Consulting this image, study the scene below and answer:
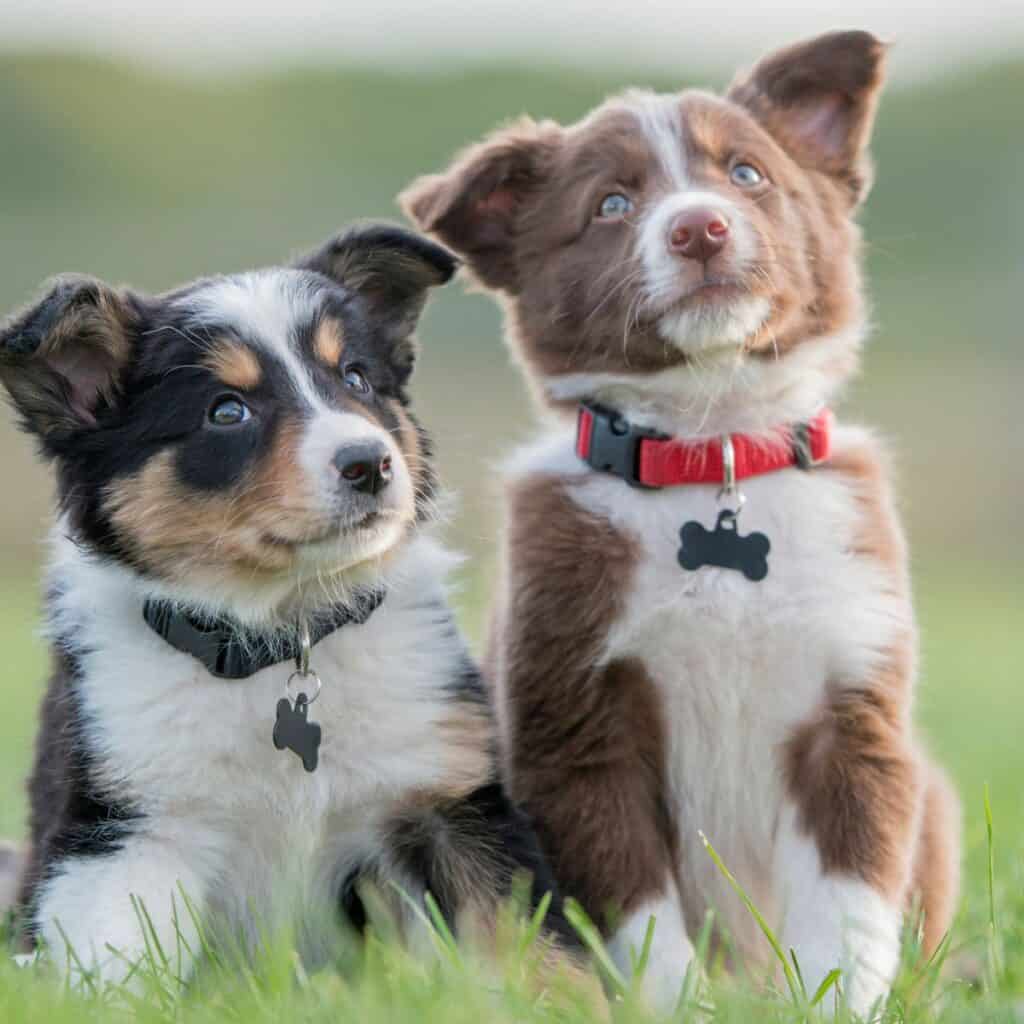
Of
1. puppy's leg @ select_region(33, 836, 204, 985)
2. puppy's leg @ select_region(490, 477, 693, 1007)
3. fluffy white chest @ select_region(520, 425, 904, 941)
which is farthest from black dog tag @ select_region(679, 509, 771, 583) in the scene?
puppy's leg @ select_region(33, 836, 204, 985)

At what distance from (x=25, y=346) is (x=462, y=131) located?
35298 mm

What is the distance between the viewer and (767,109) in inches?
180

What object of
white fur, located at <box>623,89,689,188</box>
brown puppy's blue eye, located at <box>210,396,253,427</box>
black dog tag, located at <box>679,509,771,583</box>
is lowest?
black dog tag, located at <box>679,509,771,583</box>

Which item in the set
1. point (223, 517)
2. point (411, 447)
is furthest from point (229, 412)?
point (411, 447)

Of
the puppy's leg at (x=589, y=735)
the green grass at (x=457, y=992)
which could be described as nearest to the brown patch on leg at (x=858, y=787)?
the green grass at (x=457, y=992)

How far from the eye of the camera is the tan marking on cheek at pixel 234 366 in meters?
3.81

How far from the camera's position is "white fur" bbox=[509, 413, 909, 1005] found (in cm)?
400

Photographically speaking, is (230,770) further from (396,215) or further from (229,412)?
(396,215)

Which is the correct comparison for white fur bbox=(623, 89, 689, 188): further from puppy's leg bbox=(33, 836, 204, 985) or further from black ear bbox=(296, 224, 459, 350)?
puppy's leg bbox=(33, 836, 204, 985)

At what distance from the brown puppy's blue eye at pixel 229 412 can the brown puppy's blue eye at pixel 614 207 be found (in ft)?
3.63

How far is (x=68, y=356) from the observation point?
383 cm

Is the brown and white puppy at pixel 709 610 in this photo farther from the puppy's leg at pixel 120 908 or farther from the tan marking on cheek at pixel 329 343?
the puppy's leg at pixel 120 908

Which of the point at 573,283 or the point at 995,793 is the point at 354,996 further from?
the point at 995,793

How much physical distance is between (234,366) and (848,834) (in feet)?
5.76
